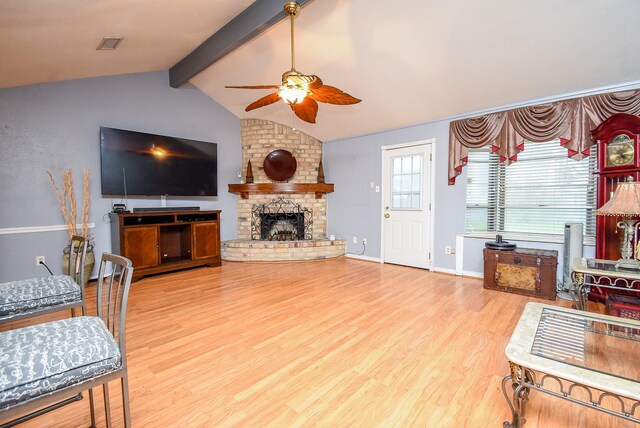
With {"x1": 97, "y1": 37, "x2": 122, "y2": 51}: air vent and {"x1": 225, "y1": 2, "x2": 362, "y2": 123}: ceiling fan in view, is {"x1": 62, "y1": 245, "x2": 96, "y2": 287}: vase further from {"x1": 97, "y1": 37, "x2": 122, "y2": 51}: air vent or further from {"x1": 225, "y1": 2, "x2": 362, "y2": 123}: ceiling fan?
{"x1": 225, "y1": 2, "x2": 362, "y2": 123}: ceiling fan

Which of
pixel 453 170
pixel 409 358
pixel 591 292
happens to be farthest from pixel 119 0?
pixel 591 292

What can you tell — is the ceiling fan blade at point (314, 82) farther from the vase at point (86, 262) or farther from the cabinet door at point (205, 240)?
the vase at point (86, 262)

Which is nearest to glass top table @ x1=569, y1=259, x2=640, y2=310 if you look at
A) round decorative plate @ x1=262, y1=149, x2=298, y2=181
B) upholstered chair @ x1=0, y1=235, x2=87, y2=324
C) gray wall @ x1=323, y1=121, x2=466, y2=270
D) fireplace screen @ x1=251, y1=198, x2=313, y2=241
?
gray wall @ x1=323, y1=121, x2=466, y2=270

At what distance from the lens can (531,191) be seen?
3779mm

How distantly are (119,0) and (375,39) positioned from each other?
7.83 feet

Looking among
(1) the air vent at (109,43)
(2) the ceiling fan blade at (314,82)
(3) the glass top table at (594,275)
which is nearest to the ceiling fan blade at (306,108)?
(2) the ceiling fan blade at (314,82)

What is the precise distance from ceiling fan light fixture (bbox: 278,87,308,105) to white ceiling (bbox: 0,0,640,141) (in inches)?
47.7

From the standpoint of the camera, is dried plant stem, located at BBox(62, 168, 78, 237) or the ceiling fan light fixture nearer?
the ceiling fan light fixture

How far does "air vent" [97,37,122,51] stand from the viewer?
2975 mm

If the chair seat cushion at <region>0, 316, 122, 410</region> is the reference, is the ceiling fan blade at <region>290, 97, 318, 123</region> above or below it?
above

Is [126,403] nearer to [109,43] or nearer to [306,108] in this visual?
[306,108]

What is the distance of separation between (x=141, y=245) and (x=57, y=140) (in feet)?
5.35

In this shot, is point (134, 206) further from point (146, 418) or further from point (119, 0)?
point (146, 418)

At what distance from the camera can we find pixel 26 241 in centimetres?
350
